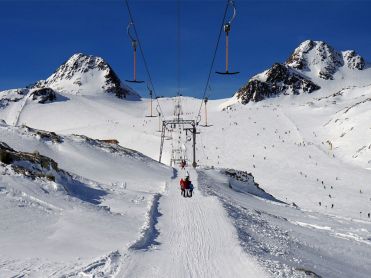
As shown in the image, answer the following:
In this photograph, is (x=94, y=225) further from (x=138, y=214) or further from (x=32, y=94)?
(x=32, y=94)

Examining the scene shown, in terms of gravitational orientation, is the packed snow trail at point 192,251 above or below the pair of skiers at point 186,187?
below

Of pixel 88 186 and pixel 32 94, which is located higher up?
pixel 32 94

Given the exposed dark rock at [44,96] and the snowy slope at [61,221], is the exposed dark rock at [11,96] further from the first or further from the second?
the snowy slope at [61,221]

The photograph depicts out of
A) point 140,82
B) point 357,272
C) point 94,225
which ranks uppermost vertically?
point 140,82

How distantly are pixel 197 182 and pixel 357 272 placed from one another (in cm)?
2155

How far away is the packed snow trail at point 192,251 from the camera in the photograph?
11.3 m

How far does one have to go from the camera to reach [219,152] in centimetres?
7931

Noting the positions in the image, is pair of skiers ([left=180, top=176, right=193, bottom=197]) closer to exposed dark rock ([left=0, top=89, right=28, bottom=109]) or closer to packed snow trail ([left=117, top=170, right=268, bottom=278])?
packed snow trail ([left=117, top=170, right=268, bottom=278])

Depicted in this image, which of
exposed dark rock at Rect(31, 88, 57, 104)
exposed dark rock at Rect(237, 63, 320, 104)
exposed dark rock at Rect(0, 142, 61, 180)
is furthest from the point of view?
exposed dark rock at Rect(31, 88, 57, 104)

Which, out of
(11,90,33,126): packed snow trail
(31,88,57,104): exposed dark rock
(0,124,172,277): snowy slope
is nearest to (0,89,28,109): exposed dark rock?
(11,90,33,126): packed snow trail

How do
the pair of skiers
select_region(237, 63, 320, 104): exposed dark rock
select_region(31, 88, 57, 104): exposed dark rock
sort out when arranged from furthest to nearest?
select_region(31, 88, 57, 104): exposed dark rock
select_region(237, 63, 320, 104): exposed dark rock
the pair of skiers

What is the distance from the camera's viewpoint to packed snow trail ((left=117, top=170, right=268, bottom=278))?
1127 centimetres

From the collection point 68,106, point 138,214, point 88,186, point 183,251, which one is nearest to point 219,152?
point 88,186

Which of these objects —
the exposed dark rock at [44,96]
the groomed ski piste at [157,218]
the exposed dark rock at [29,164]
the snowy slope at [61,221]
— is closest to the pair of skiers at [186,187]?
the groomed ski piste at [157,218]
